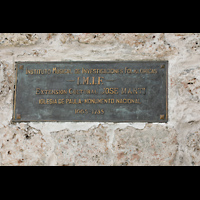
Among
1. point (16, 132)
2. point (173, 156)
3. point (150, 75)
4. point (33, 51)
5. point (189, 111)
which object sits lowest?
point (173, 156)

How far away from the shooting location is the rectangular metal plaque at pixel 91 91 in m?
3.00

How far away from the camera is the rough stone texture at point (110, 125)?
2.92 meters

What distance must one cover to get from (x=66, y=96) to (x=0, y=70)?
0.90 meters

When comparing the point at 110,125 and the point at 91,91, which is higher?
the point at 91,91

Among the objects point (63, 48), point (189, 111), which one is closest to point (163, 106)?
point (189, 111)

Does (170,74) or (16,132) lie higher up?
(170,74)

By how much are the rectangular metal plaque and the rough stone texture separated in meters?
0.08

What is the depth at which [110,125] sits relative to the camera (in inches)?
118

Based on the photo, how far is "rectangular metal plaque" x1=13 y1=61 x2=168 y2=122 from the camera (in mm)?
2998

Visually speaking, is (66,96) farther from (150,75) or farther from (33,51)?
(150,75)

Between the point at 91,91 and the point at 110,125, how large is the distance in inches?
18.6

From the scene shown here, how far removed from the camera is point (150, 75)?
302 centimetres

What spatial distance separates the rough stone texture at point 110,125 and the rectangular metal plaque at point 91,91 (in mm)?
77

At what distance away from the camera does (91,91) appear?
3049 mm
